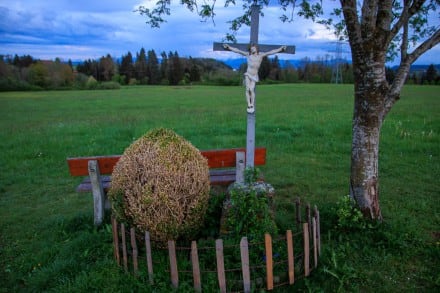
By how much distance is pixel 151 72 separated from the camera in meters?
87.6

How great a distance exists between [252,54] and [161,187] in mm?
2254

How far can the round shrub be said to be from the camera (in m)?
4.20

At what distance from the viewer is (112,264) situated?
14.1 feet

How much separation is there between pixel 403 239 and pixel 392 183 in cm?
292

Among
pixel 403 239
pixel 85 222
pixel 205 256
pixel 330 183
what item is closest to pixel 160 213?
pixel 205 256

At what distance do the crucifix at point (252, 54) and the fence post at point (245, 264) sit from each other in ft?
5.11

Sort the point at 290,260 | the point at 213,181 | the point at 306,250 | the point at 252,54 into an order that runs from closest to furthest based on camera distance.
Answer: the point at 290,260, the point at 306,250, the point at 252,54, the point at 213,181

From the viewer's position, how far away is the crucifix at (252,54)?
500cm

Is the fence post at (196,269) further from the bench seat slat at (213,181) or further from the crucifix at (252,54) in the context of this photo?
the bench seat slat at (213,181)

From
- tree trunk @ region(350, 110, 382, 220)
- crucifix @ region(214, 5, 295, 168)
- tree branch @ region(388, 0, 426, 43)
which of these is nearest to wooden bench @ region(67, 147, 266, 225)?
crucifix @ region(214, 5, 295, 168)

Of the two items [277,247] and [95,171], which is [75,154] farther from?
[277,247]

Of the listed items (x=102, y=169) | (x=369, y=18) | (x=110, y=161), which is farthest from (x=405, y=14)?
(x=102, y=169)

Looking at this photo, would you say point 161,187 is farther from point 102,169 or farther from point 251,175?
point 102,169

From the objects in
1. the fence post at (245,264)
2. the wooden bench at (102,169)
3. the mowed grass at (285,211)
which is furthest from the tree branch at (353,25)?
the fence post at (245,264)
